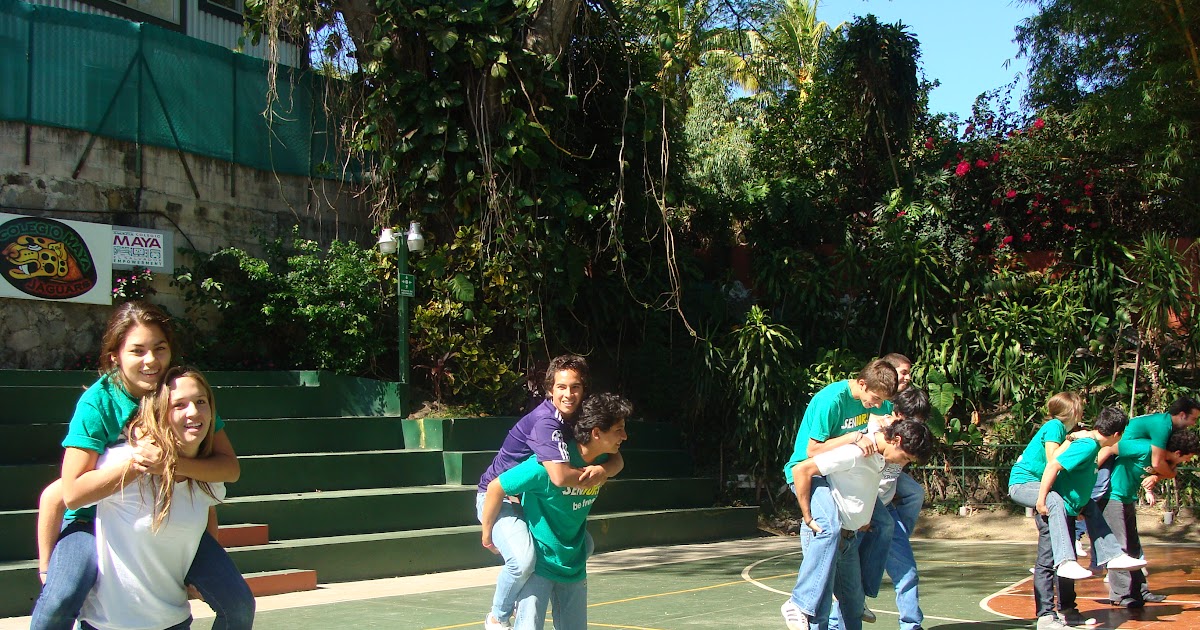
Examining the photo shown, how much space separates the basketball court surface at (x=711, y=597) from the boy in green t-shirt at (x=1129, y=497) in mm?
154

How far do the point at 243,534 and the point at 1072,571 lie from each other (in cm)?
618

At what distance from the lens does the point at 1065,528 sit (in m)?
6.82

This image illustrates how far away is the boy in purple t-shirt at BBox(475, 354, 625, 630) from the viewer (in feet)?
15.3

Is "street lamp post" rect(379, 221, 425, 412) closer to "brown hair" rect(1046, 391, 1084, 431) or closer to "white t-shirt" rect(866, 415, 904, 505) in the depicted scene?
"white t-shirt" rect(866, 415, 904, 505)

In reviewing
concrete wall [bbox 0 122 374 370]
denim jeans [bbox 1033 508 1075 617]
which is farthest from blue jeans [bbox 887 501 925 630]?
concrete wall [bbox 0 122 374 370]

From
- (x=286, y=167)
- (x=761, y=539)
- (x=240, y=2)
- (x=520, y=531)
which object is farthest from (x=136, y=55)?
(x=520, y=531)

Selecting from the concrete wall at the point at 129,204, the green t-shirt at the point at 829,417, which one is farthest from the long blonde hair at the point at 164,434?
the concrete wall at the point at 129,204

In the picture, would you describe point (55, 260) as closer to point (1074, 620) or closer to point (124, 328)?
point (124, 328)

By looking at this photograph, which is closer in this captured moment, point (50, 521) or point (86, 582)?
point (86, 582)

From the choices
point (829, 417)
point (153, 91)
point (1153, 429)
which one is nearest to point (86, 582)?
point (829, 417)

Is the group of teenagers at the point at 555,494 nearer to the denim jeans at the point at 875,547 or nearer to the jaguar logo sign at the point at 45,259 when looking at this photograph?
the denim jeans at the point at 875,547

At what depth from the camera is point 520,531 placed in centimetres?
478

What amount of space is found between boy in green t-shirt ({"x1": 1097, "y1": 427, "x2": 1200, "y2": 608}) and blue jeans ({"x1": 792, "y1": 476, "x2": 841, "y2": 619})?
9.54 ft

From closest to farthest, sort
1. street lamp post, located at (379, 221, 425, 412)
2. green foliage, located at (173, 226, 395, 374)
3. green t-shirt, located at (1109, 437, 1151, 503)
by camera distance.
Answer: green t-shirt, located at (1109, 437, 1151, 503), street lamp post, located at (379, 221, 425, 412), green foliage, located at (173, 226, 395, 374)
